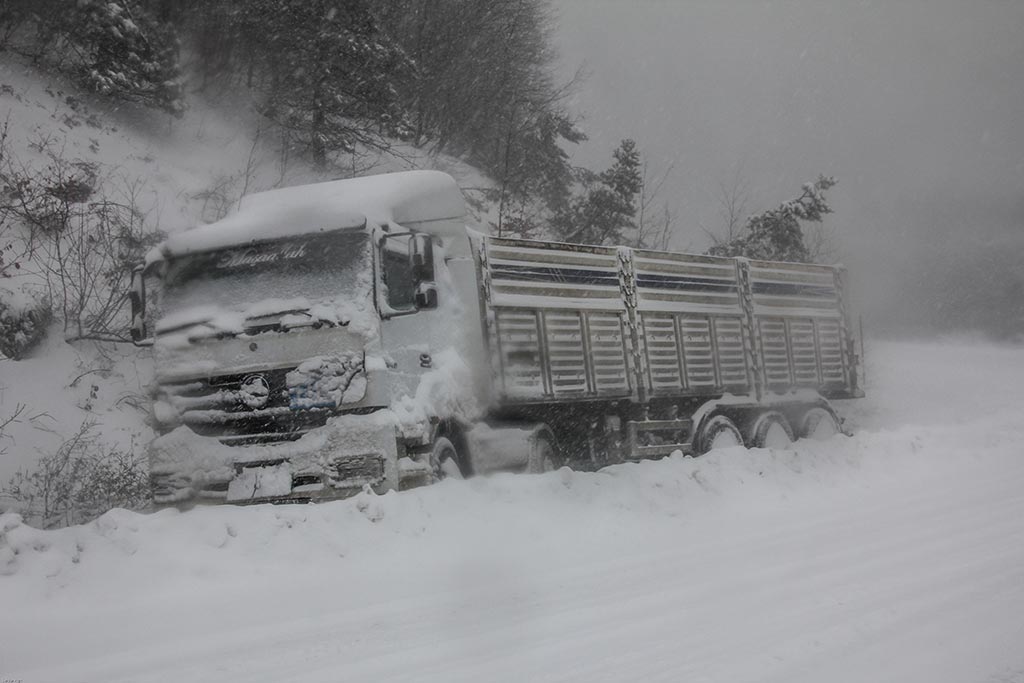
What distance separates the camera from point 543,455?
9141 millimetres

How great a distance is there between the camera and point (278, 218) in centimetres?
777

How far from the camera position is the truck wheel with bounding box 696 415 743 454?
10734mm

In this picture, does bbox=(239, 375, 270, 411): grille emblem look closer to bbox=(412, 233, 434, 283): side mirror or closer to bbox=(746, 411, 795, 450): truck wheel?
bbox=(412, 233, 434, 283): side mirror

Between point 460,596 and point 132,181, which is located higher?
point 132,181

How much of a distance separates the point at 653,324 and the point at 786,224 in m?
18.2

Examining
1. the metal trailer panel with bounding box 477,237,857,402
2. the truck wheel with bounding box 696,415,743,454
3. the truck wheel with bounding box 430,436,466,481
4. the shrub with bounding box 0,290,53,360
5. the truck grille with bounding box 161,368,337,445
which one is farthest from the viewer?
the shrub with bounding box 0,290,53,360

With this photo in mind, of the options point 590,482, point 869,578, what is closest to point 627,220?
point 590,482

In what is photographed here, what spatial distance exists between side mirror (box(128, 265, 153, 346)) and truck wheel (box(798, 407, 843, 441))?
29.8ft

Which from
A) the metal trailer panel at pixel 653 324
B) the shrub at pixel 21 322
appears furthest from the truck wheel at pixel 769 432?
the shrub at pixel 21 322

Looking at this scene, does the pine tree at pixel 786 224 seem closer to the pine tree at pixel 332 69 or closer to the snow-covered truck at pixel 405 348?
the pine tree at pixel 332 69

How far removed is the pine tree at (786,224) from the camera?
26.8 m

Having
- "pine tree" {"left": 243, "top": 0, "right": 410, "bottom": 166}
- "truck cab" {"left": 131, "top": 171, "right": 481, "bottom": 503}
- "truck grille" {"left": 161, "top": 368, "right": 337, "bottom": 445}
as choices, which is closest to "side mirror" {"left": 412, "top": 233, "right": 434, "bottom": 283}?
"truck cab" {"left": 131, "top": 171, "right": 481, "bottom": 503}

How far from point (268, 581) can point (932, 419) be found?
18093mm

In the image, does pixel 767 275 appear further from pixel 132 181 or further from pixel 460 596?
pixel 132 181
